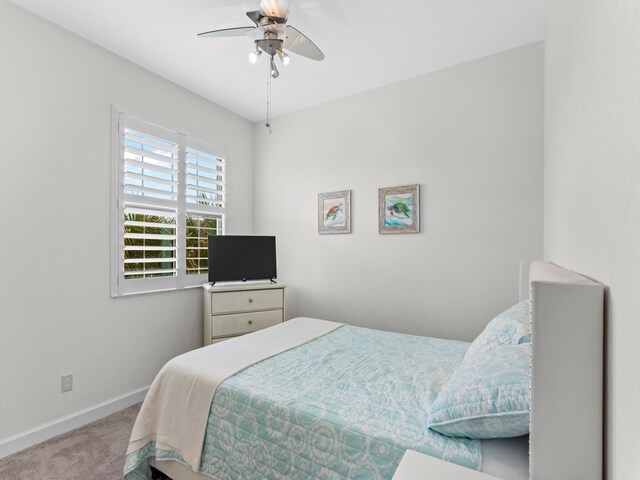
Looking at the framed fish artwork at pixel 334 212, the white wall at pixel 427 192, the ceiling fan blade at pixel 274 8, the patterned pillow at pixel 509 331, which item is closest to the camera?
the patterned pillow at pixel 509 331

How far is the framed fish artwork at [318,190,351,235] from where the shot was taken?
11.0 ft

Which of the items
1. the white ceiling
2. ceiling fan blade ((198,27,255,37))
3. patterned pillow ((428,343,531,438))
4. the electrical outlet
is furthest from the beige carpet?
the white ceiling

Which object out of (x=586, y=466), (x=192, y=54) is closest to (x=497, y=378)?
(x=586, y=466)

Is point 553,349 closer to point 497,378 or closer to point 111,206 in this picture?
point 497,378

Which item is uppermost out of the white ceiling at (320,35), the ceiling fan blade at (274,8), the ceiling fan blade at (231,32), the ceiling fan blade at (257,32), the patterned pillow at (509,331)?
the white ceiling at (320,35)

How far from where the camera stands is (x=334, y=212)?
343 cm

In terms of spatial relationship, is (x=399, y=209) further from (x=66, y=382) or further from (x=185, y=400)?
(x=66, y=382)

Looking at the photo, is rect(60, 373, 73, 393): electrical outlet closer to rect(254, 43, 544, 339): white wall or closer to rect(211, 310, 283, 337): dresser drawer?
rect(211, 310, 283, 337): dresser drawer

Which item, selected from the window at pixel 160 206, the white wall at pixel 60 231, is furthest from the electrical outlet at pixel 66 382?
the window at pixel 160 206

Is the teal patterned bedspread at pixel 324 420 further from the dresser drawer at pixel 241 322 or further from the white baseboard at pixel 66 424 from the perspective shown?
the dresser drawer at pixel 241 322

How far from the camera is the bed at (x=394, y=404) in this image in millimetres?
737

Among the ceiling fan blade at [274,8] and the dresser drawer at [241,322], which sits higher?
the ceiling fan blade at [274,8]

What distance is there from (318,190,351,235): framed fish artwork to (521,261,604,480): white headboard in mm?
2621

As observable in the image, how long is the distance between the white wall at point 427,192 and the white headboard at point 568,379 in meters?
2.06
